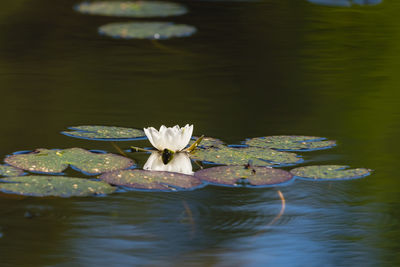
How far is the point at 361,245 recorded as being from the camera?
1804mm

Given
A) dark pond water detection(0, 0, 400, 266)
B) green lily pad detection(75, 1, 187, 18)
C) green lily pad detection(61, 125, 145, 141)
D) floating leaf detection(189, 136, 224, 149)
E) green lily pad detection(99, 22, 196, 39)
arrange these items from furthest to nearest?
green lily pad detection(75, 1, 187, 18) → green lily pad detection(99, 22, 196, 39) → green lily pad detection(61, 125, 145, 141) → floating leaf detection(189, 136, 224, 149) → dark pond water detection(0, 0, 400, 266)

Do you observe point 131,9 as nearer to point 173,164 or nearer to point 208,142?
point 208,142

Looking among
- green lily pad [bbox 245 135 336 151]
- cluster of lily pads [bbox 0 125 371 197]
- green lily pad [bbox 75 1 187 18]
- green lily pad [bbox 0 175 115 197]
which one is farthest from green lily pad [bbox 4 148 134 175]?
green lily pad [bbox 75 1 187 18]

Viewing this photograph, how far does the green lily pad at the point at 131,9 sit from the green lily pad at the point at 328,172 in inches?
138

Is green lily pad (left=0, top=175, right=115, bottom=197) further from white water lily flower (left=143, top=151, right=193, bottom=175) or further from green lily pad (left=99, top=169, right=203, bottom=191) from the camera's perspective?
white water lily flower (left=143, top=151, right=193, bottom=175)

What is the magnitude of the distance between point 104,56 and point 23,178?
214cm

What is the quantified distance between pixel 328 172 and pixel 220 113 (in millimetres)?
858

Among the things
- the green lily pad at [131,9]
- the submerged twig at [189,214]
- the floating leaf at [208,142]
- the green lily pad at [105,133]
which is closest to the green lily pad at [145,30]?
the green lily pad at [131,9]

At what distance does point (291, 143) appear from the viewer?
2.52 meters

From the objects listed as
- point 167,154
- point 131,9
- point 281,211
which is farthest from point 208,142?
point 131,9

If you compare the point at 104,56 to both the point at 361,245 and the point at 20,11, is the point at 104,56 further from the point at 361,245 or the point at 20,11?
the point at 361,245

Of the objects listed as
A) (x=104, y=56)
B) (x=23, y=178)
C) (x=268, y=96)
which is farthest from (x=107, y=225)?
(x=104, y=56)

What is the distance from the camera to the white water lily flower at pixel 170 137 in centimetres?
234

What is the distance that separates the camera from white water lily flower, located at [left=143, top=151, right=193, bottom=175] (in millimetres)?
2260
